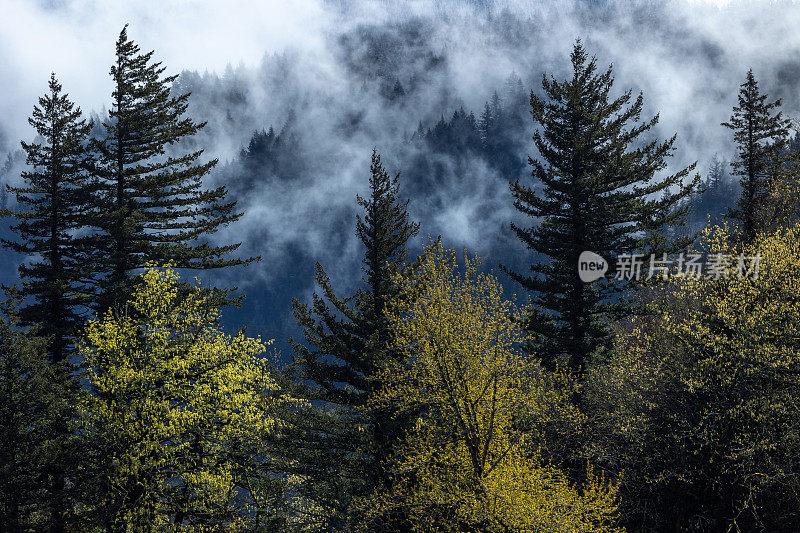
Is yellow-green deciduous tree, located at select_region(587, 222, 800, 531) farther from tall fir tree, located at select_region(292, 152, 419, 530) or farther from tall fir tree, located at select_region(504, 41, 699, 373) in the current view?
tall fir tree, located at select_region(292, 152, 419, 530)

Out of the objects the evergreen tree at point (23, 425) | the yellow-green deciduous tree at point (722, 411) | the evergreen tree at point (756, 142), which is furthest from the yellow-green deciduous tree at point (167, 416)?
the evergreen tree at point (756, 142)

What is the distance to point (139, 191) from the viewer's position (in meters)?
25.2

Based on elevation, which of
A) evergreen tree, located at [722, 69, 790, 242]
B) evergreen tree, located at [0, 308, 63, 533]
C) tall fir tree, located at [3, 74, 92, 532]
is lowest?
evergreen tree, located at [0, 308, 63, 533]

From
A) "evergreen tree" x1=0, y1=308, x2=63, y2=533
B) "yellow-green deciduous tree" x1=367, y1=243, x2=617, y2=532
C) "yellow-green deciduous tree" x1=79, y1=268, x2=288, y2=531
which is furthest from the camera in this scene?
"yellow-green deciduous tree" x1=79, y1=268, x2=288, y2=531

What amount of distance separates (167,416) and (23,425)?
182 inches

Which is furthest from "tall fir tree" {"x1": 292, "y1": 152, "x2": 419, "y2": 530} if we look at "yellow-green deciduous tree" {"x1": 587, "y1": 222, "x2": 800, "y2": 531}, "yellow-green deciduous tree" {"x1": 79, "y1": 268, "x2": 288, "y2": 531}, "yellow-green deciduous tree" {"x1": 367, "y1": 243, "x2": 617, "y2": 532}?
"yellow-green deciduous tree" {"x1": 587, "y1": 222, "x2": 800, "y2": 531}

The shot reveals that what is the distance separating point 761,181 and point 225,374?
3194 cm

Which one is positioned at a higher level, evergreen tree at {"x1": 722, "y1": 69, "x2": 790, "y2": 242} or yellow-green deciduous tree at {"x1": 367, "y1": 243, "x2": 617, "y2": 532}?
evergreen tree at {"x1": 722, "y1": 69, "x2": 790, "y2": 242}

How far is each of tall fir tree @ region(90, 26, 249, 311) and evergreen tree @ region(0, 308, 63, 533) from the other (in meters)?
5.62

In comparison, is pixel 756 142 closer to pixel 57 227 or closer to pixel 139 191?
pixel 139 191

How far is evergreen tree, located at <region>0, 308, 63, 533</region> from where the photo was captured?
16.7 metres

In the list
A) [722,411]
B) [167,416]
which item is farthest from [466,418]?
[167,416]

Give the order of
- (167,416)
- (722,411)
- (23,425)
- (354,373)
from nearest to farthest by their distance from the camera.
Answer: (722,411), (23,425), (167,416), (354,373)

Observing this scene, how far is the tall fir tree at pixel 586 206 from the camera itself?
23.3 meters
